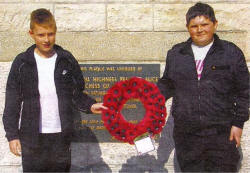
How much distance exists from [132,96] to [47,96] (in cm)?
78

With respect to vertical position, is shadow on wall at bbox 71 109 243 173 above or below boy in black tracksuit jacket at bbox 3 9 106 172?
below

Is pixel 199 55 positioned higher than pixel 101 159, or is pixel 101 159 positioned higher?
pixel 199 55

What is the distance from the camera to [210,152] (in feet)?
12.2

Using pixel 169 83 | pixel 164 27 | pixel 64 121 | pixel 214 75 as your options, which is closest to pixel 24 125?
pixel 64 121

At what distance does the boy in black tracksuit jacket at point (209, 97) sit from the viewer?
3631 mm

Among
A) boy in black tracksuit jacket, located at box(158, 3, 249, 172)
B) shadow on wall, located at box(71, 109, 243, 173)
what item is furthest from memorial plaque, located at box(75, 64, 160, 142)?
boy in black tracksuit jacket, located at box(158, 3, 249, 172)

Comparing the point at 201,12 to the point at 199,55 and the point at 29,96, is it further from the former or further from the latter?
the point at 29,96

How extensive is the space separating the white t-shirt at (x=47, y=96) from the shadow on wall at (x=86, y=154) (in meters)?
1.35

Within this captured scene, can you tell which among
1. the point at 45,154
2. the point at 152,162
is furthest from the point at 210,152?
the point at 45,154

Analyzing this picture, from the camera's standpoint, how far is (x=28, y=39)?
4934 mm

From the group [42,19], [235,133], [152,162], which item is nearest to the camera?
[42,19]

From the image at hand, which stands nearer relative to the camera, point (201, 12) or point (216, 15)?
point (201, 12)

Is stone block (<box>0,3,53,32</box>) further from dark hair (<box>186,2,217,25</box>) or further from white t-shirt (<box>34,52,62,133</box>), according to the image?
dark hair (<box>186,2,217,25</box>)

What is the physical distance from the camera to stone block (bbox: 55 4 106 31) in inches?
193
